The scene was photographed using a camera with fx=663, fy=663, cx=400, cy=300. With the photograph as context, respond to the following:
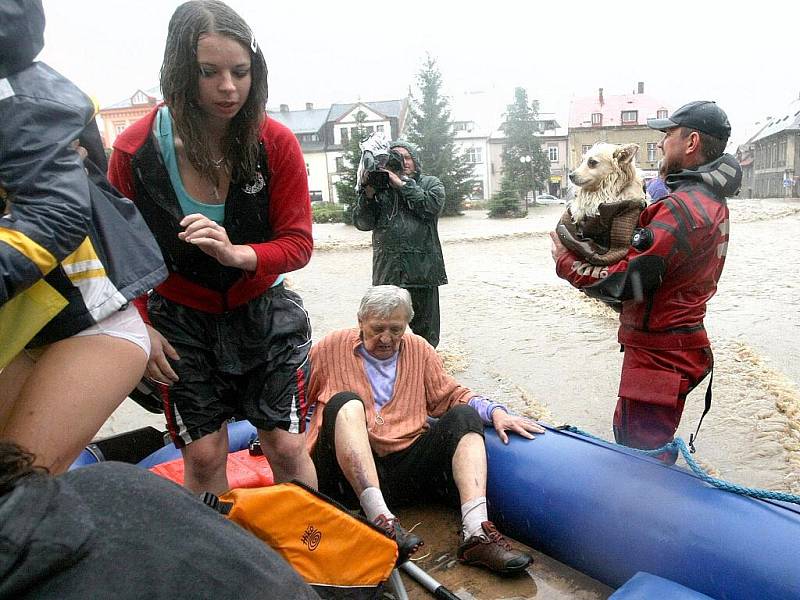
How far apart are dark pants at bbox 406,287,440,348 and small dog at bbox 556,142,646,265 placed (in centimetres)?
192

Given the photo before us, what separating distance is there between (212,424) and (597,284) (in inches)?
59.7

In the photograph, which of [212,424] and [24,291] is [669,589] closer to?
[212,424]

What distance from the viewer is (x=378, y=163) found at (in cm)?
442

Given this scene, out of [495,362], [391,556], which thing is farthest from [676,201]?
[495,362]

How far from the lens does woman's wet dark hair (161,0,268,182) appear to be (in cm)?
172

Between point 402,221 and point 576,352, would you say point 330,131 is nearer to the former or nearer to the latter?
point 576,352

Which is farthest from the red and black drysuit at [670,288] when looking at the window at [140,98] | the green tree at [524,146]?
the window at [140,98]

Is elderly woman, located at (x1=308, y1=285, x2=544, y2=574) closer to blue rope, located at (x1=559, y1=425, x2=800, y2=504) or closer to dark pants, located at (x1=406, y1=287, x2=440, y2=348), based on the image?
blue rope, located at (x1=559, y1=425, x2=800, y2=504)

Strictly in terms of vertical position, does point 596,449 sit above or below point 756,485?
above

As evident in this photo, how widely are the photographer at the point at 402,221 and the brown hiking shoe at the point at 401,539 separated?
7.15ft

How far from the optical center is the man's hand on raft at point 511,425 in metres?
2.83

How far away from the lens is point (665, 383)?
8.07ft

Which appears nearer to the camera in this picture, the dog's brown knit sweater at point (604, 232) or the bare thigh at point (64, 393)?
the bare thigh at point (64, 393)

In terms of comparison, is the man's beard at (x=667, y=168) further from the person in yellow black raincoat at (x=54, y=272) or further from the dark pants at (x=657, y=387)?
the person in yellow black raincoat at (x=54, y=272)
